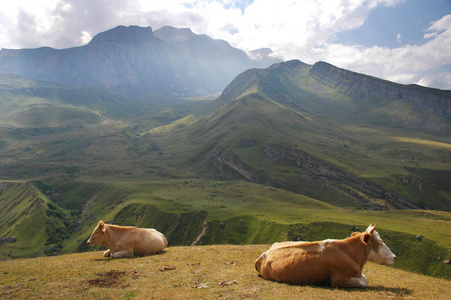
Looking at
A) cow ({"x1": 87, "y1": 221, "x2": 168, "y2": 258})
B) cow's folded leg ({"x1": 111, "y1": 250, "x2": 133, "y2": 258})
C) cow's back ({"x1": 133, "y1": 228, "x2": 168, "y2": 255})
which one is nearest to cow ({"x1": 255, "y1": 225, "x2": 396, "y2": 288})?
cow's back ({"x1": 133, "y1": 228, "x2": 168, "y2": 255})

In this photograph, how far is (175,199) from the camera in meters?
154

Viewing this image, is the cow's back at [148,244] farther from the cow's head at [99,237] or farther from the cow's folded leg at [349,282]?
the cow's folded leg at [349,282]

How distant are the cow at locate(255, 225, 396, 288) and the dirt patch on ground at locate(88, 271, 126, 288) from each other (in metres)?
10.9

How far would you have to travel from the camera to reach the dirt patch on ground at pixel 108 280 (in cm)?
1841

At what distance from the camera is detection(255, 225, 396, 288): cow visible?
17.3 meters

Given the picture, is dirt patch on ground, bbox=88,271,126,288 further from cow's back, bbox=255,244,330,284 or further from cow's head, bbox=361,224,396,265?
cow's head, bbox=361,224,396,265

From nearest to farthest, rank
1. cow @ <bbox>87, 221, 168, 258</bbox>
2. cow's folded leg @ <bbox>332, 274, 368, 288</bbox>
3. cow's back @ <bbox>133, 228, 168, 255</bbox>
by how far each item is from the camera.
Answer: cow's folded leg @ <bbox>332, 274, 368, 288</bbox> < cow @ <bbox>87, 221, 168, 258</bbox> < cow's back @ <bbox>133, 228, 168, 255</bbox>

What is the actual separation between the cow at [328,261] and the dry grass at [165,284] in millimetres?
756

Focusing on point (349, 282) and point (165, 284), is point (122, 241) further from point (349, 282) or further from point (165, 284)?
point (349, 282)

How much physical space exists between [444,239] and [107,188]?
19717cm

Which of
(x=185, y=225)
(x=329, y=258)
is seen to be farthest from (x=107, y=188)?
(x=329, y=258)

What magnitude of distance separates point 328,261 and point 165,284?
11.2 meters

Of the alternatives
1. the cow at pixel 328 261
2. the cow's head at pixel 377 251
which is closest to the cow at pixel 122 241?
the cow at pixel 328 261

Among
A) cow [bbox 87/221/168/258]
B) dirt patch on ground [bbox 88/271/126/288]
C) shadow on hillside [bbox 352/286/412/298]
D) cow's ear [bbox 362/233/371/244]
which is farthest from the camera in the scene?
cow [bbox 87/221/168/258]
